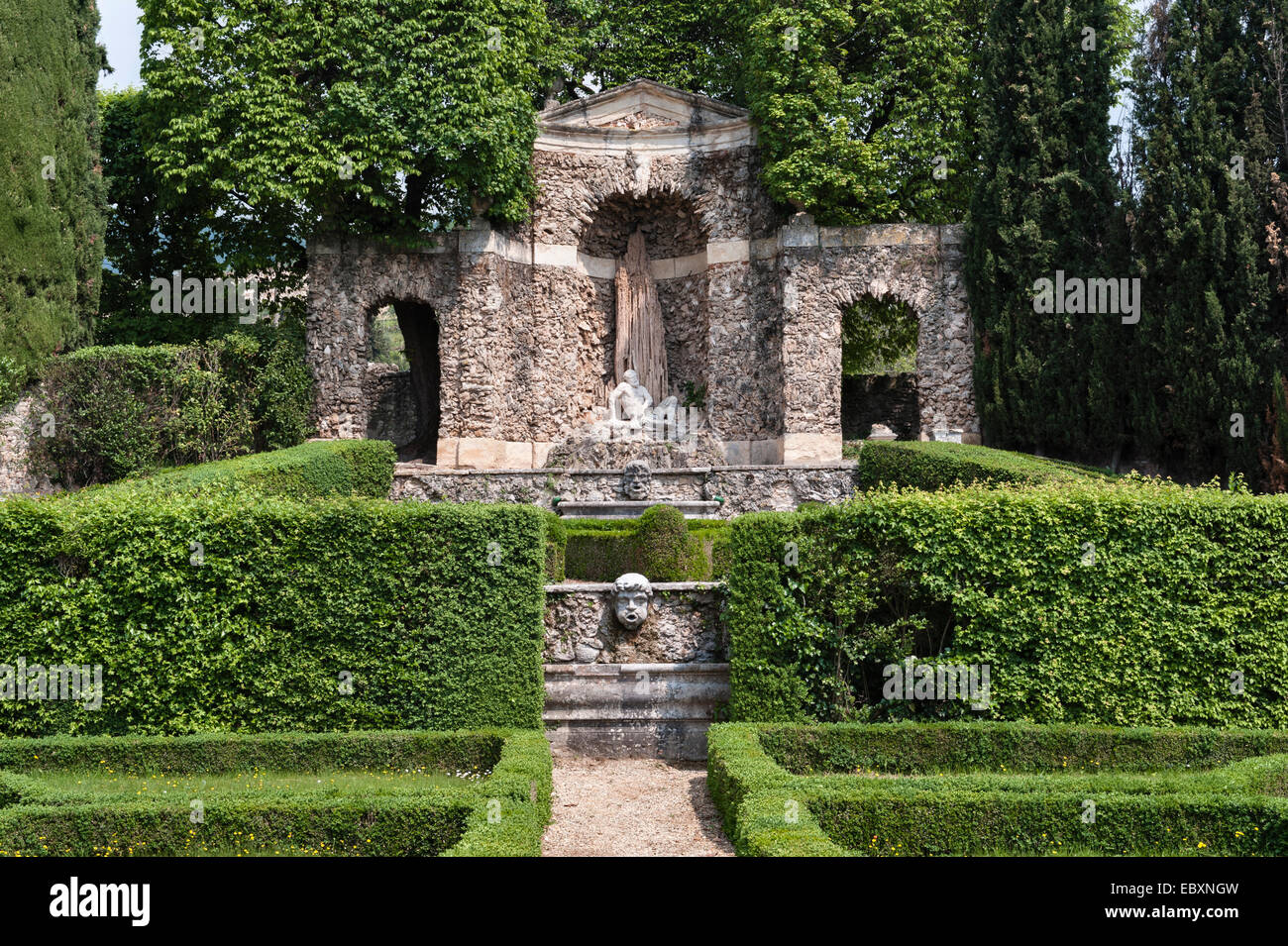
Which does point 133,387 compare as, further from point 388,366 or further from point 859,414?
point 859,414

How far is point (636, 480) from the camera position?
2058 cm

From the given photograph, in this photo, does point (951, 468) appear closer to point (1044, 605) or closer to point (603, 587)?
point (1044, 605)

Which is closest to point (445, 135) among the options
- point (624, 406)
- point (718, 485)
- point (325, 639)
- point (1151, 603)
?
point (624, 406)

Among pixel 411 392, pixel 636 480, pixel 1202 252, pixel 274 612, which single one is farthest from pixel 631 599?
pixel 411 392

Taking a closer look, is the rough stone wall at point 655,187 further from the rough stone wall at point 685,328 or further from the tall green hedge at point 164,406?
the tall green hedge at point 164,406

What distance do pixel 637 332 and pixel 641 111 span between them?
555cm

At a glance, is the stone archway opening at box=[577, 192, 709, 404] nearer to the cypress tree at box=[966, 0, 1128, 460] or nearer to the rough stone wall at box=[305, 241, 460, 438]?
the rough stone wall at box=[305, 241, 460, 438]

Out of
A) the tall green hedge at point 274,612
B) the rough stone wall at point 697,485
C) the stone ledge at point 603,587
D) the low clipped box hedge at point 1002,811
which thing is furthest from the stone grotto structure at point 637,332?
the low clipped box hedge at point 1002,811

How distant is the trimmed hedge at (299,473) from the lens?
51.8ft

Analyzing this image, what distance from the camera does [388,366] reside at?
29.8 metres

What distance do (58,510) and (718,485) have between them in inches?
498

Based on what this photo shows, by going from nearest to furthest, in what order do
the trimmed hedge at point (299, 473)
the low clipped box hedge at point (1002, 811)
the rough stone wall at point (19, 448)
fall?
the low clipped box hedge at point (1002, 811) < the trimmed hedge at point (299, 473) < the rough stone wall at point (19, 448)

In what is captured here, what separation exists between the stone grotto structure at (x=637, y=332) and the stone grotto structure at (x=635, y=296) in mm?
48

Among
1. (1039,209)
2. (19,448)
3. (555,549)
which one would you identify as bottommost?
(555,549)
